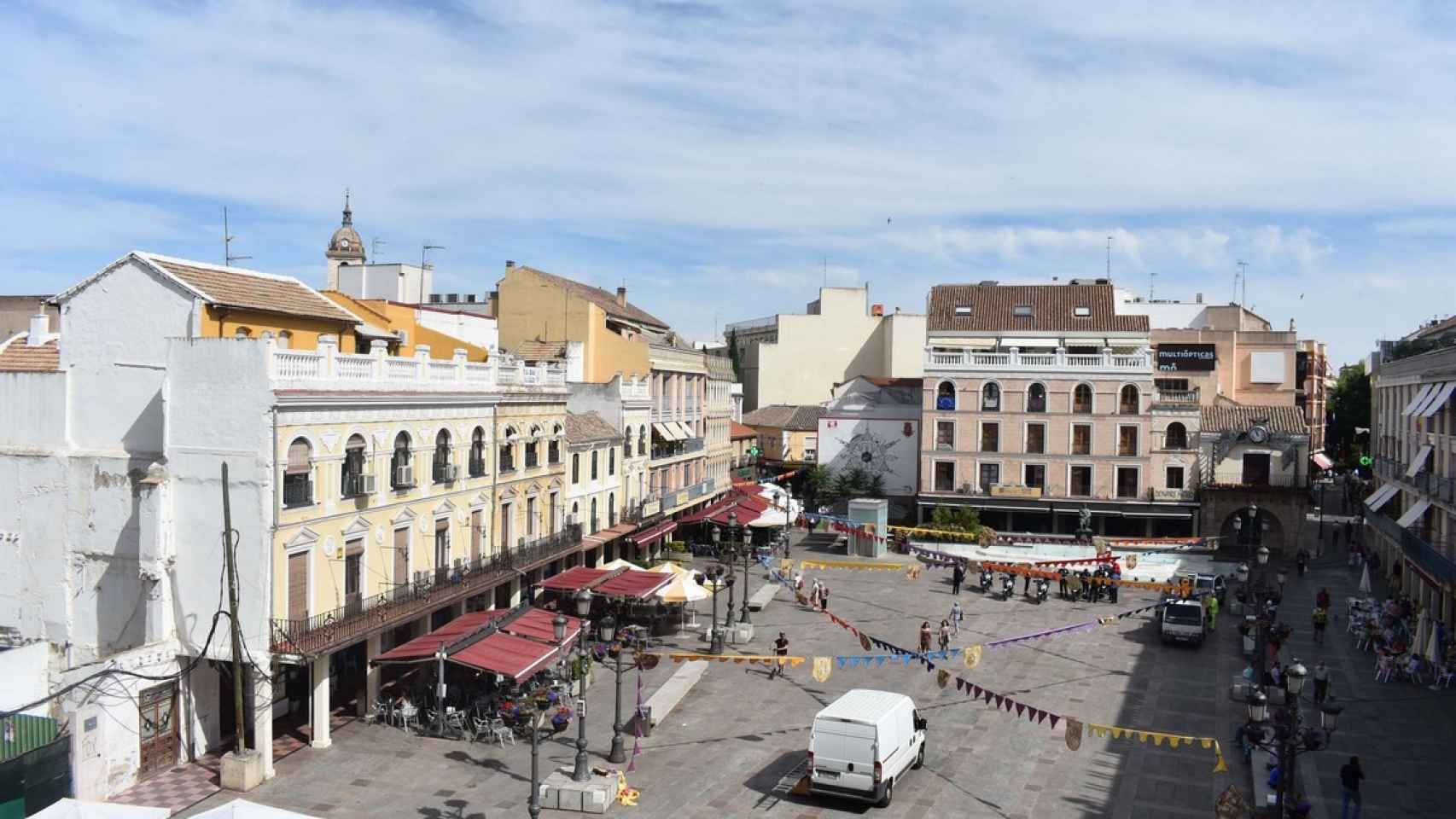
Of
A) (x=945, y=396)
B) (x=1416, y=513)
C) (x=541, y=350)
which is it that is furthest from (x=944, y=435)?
(x=1416, y=513)

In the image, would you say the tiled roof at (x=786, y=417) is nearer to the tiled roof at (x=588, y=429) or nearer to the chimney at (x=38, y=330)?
the tiled roof at (x=588, y=429)

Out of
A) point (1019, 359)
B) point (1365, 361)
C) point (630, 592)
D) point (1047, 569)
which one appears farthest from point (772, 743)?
point (1365, 361)

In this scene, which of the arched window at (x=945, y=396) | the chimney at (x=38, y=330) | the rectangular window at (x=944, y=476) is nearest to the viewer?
the chimney at (x=38, y=330)

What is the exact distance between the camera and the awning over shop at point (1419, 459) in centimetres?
3919

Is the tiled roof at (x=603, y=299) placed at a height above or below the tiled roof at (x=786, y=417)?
above

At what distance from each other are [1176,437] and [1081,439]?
189 inches

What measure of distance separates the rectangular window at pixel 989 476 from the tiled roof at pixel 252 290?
124 feet

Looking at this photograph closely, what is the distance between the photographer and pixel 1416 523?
40.9 metres

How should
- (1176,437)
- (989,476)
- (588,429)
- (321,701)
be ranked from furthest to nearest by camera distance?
(989,476)
(1176,437)
(588,429)
(321,701)

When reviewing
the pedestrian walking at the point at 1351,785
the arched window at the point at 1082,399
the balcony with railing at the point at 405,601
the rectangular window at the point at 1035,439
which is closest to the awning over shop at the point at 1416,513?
the pedestrian walking at the point at 1351,785

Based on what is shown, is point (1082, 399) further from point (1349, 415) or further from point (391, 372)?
point (1349, 415)

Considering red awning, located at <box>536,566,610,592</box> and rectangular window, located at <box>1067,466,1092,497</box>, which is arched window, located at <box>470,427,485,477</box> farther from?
rectangular window, located at <box>1067,466,1092,497</box>

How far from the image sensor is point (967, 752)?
25.6 m

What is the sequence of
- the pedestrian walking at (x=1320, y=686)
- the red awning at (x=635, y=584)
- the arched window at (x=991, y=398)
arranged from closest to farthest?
the pedestrian walking at (x=1320, y=686) → the red awning at (x=635, y=584) → the arched window at (x=991, y=398)
